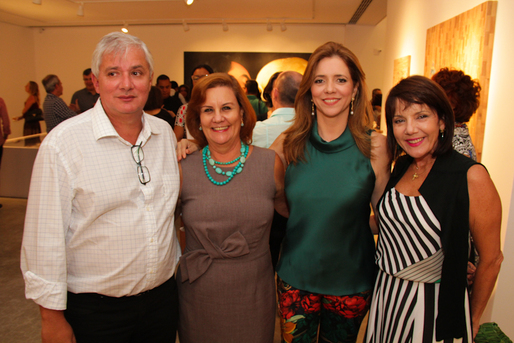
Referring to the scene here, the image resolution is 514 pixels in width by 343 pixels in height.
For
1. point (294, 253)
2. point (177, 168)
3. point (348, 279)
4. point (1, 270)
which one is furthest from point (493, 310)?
point (1, 270)

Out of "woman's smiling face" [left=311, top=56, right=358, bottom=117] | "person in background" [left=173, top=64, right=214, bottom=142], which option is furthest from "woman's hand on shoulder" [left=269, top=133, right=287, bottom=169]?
"person in background" [left=173, top=64, right=214, bottom=142]

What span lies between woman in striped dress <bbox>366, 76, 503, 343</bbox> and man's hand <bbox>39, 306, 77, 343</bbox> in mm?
1330

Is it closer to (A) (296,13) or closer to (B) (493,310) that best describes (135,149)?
(B) (493,310)

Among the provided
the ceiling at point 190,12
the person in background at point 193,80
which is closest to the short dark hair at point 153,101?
the person in background at point 193,80

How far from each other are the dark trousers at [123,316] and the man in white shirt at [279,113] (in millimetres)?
1416

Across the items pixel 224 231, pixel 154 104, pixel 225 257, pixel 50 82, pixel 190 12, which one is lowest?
pixel 225 257

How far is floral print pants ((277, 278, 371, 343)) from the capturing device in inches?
67.6

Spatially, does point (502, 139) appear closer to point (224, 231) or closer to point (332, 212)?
point (332, 212)

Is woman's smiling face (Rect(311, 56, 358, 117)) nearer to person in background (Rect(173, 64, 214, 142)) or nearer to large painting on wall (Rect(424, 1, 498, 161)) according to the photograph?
large painting on wall (Rect(424, 1, 498, 161))

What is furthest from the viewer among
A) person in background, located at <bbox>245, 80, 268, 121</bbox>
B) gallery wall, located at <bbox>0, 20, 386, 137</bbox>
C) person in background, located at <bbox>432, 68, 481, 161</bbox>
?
gallery wall, located at <bbox>0, 20, 386, 137</bbox>

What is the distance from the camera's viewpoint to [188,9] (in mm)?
8484

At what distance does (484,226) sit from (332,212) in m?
0.60

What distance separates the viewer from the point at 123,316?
4.94 ft

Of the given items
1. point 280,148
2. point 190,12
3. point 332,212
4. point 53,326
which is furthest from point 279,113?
point 190,12
